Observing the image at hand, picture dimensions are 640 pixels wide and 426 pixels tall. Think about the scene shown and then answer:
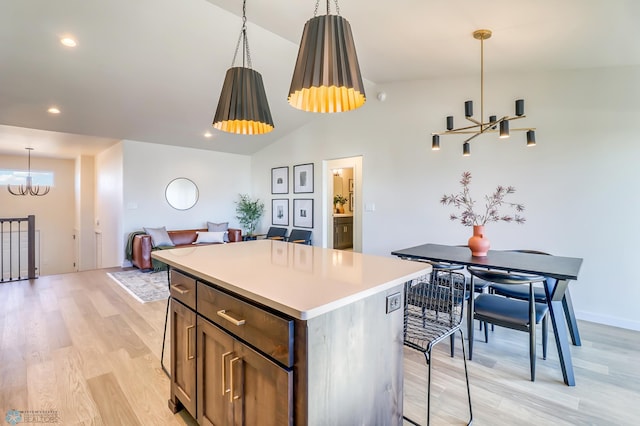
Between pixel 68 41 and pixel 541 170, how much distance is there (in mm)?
5375

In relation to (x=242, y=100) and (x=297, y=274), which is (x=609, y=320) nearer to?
(x=297, y=274)

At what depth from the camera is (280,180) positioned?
6.81 m

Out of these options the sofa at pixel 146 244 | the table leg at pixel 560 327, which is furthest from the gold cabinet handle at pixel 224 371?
the sofa at pixel 146 244

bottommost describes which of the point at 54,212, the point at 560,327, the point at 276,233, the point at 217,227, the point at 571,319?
the point at 571,319

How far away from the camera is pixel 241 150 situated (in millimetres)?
7277

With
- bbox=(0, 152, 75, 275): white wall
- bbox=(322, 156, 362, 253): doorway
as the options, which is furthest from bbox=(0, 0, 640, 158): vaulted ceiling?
bbox=(0, 152, 75, 275): white wall

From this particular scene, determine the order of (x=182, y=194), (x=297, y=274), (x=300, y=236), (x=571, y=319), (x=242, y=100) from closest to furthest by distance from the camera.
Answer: (x=297, y=274) → (x=242, y=100) → (x=571, y=319) → (x=300, y=236) → (x=182, y=194)

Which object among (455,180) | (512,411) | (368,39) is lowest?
(512,411)

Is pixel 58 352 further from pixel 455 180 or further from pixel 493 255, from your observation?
pixel 455 180

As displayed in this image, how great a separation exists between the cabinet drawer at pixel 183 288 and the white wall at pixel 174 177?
4957mm

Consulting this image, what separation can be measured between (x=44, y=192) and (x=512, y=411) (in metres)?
10.5

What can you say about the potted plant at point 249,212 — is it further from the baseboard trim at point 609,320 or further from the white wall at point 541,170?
the baseboard trim at point 609,320

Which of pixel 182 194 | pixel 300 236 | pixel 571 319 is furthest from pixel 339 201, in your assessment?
pixel 571 319

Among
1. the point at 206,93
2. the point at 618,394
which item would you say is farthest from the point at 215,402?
the point at 206,93
